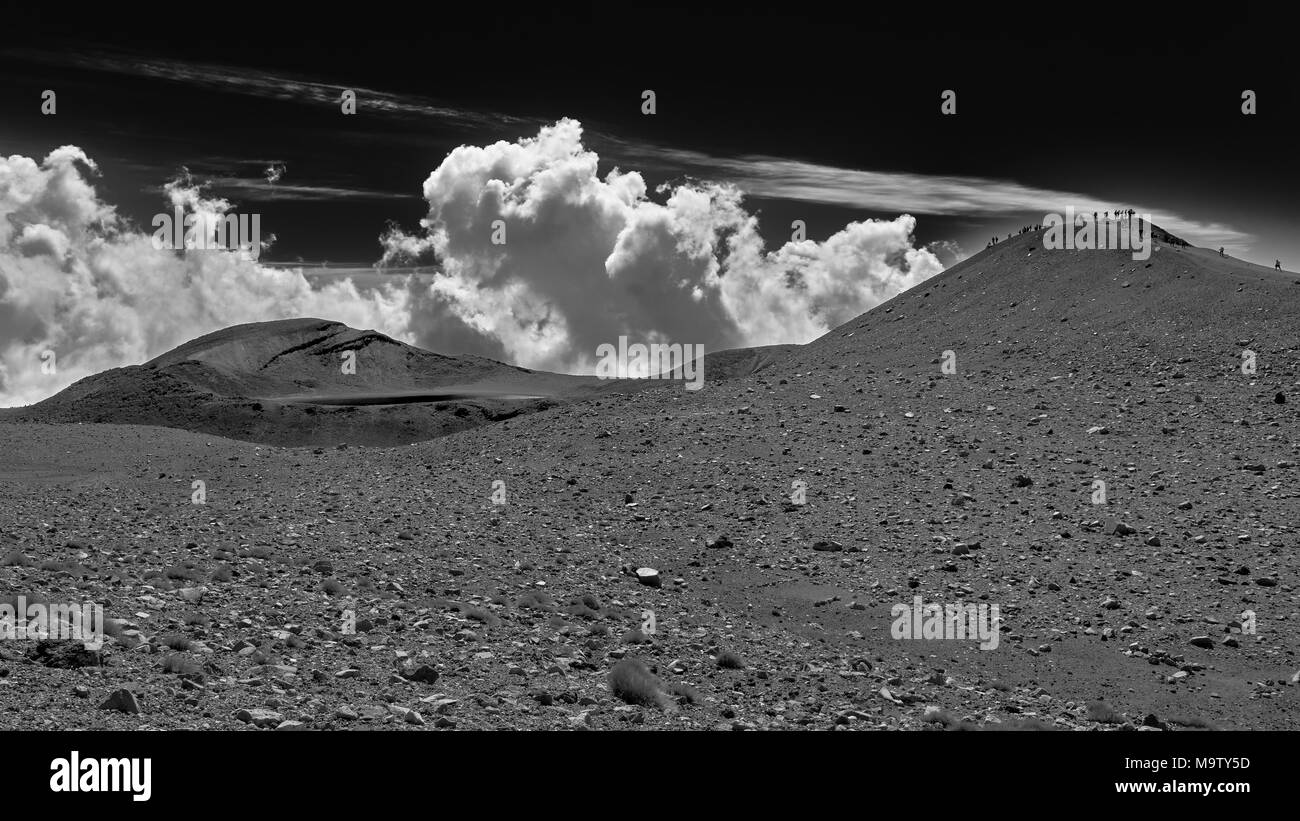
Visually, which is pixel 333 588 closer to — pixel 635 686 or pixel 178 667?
pixel 178 667

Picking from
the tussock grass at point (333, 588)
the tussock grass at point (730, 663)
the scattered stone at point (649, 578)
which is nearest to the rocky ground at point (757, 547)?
the tussock grass at point (730, 663)

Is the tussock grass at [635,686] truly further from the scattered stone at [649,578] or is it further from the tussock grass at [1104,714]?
the scattered stone at [649,578]

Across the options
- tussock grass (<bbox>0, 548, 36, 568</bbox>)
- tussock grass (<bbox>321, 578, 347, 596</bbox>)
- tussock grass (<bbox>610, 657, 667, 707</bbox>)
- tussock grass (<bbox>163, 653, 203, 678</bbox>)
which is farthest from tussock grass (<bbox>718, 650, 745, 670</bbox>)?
tussock grass (<bbox>0, 548, 36, 568</bbox>)

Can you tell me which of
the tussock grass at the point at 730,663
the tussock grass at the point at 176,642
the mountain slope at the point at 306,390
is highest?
the mountain slope at the point at 306,390

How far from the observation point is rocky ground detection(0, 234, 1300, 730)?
45.0 ft

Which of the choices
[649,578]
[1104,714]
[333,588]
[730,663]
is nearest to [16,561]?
[333,588]

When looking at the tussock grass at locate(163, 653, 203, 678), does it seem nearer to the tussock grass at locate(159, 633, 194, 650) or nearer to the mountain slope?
the tussock grass at locate(159, 633, 194, 650)

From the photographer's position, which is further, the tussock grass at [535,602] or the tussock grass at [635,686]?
the tussock grass at [535,602]

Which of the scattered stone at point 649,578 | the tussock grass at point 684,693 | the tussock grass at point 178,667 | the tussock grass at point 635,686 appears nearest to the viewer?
the tussock grass at point 178,667

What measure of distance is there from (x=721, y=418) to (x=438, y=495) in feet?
34.1

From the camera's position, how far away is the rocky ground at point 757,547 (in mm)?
13711

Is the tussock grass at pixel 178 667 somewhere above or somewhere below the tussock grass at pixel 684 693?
above

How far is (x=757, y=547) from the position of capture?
2412 centimetres

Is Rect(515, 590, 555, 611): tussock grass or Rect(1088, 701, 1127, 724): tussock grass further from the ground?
Rect(515, 590, 555, 611): tussock grass
